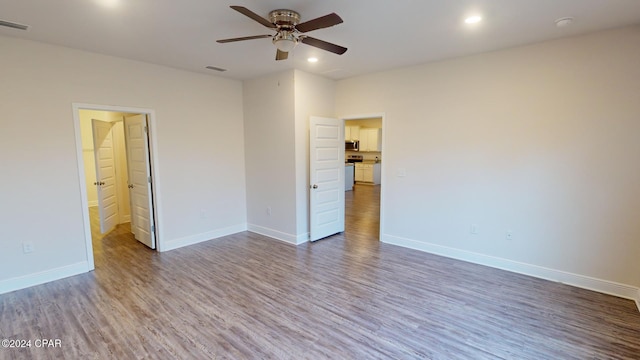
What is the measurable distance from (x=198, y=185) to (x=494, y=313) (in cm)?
434

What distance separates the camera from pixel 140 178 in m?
4.62

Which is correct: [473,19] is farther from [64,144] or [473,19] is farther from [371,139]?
[371,139]

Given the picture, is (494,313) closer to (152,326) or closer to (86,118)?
(152,326)

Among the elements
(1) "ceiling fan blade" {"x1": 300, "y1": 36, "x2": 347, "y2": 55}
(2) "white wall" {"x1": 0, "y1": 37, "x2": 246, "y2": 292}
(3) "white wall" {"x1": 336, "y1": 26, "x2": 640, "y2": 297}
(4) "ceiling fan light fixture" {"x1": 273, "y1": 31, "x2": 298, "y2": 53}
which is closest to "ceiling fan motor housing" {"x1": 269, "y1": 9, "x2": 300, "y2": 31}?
(4) "ceiling fan light fixture" {"x1": 273, "y1": 31, "x2": 298, "y2": 53}

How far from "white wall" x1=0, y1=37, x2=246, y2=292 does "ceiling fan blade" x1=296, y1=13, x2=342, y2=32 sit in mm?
2881

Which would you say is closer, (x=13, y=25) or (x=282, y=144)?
(x=13, y=25)

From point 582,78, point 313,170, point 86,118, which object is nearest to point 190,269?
point 313,170

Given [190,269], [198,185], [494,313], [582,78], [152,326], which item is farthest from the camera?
[198,185]

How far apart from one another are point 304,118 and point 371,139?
7.10 m

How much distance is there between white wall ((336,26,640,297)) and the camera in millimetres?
3039

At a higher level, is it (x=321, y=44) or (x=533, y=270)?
(x=321, y=44)

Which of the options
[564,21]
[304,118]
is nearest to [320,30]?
[304,118]

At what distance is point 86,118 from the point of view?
7059 millimetres

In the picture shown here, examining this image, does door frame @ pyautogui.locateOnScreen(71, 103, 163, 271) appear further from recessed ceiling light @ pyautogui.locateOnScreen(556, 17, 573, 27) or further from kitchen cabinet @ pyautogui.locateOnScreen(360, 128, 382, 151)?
kitchen cabinet @ pyautogui.locateOnScreen(360, 128, 382, 151)
